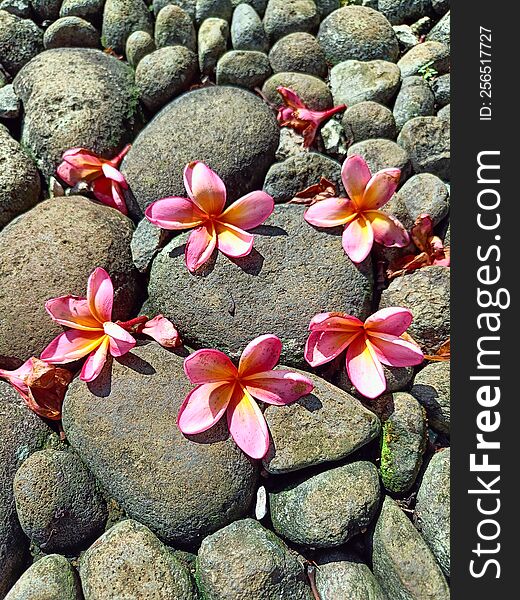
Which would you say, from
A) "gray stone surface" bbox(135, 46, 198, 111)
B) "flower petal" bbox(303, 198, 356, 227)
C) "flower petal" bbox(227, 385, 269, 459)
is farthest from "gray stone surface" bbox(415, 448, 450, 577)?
"gray stone surface" bbox(135, 46, 198, 111)

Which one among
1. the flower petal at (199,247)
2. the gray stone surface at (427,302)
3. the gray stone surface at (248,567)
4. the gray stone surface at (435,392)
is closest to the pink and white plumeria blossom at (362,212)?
the gray stone surface at (427,302)

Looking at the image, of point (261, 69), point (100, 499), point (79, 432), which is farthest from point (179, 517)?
point (261, 69)

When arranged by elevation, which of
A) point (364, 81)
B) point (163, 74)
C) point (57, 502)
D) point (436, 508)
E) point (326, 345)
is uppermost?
point (163, 74)

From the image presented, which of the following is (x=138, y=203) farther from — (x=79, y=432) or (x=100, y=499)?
(x=100, y=499)

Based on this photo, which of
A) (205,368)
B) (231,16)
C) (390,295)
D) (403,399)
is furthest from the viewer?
(231,16)

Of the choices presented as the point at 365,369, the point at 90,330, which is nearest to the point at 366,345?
the point at 365,369

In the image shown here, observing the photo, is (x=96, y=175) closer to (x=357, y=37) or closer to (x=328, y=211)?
(x=328, y=211)

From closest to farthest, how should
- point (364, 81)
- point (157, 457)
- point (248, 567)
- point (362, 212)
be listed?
point (248, 567) < point (157, 457) < point (362, 212) < point (364, 81)
